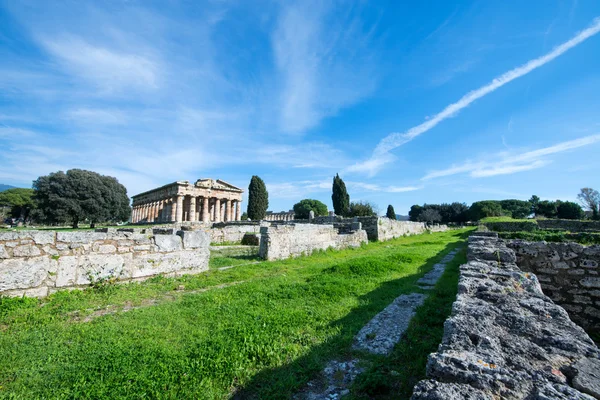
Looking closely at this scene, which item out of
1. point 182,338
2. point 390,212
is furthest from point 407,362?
point 390,212

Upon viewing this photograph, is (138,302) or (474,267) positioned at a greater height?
(474,267)

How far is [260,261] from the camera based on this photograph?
10.2 metres

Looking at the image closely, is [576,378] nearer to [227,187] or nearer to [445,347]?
[445,347]

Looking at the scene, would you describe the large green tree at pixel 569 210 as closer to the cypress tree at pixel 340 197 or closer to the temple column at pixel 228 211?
the cypress tree at pixel 340 197

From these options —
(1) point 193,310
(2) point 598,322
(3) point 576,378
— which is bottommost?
(2) point 598,322

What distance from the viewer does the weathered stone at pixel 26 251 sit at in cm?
526

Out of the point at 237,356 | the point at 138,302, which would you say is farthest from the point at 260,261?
the point at 237,356

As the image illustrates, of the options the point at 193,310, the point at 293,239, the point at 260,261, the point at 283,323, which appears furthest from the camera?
the point at 293,239

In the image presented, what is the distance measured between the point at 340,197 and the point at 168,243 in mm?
47899

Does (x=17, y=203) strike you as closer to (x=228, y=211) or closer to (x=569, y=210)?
(x=228, y=211)

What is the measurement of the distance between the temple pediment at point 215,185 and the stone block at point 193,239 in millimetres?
44273

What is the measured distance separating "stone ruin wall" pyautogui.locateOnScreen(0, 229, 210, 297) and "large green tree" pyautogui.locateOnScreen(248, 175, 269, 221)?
4658 cm

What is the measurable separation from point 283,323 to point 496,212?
7452 cm

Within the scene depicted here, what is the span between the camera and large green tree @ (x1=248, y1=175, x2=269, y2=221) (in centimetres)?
5450
